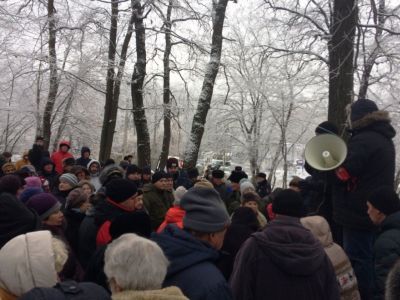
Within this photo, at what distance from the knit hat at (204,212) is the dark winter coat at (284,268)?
0.36 meters

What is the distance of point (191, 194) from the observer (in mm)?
2844

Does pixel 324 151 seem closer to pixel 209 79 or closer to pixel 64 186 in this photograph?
pixel 64 186

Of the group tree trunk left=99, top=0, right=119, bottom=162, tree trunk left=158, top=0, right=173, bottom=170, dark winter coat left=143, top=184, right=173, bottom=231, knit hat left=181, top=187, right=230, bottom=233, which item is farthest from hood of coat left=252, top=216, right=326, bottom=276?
tree trunk left=99, top=0, right=119, bottom=162

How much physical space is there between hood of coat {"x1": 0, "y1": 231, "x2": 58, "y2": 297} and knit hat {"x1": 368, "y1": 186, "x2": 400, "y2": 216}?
3143 mm

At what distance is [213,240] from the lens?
8.84 feet

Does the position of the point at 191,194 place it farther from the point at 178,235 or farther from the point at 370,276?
the point at 370,276

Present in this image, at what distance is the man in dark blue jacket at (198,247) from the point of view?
238 centimetres

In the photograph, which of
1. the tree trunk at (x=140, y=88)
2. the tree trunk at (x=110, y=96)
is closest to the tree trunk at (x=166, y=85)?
the tree trunk at (x=140, y=88)

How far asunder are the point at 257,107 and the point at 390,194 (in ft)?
71.4

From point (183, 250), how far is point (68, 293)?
0.71m

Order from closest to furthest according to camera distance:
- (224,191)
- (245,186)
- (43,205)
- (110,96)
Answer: (43,205), (245,186), (224,191), (110,96)

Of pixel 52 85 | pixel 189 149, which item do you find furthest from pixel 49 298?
pixel 52 85

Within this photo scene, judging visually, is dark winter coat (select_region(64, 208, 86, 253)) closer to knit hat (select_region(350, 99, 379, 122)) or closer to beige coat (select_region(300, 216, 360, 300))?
beige coat (select_region(300, 216, 360, 300))

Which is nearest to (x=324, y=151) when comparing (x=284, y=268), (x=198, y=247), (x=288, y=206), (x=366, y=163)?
(x=366, y=163)
